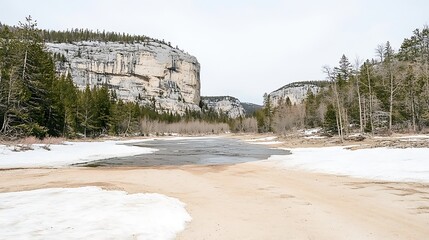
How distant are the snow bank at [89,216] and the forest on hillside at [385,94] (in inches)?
1656

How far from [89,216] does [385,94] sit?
61556 mm

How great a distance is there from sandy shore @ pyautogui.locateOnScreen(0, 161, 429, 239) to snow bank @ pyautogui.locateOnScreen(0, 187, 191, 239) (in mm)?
670

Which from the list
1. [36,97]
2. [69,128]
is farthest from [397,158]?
[69,128]

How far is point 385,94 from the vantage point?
5853cm

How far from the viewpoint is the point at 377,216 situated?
8.98 metres

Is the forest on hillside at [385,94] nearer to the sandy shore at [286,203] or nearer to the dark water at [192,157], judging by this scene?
the dark water at [192,157]

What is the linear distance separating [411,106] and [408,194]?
46.6 m

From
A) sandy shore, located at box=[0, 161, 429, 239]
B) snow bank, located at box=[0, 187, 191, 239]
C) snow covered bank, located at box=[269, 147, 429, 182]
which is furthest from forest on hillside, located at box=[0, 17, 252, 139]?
snow covered bank, located at box=[269, 147, 429, 182]

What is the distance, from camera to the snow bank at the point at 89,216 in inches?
271

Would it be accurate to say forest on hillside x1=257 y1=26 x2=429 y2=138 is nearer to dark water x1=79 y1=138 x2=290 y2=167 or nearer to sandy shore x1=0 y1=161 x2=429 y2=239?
dark water x1=79 y1=138 x2=290 y2=167

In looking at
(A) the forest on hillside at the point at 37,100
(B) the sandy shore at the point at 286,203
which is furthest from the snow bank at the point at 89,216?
(A) the forest on hillside at the point at 37,100

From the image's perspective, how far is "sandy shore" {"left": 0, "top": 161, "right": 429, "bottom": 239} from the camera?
7.63 metres

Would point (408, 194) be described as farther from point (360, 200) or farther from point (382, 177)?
point (382, 177)

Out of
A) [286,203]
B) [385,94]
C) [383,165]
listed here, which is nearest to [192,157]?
[383,165]
